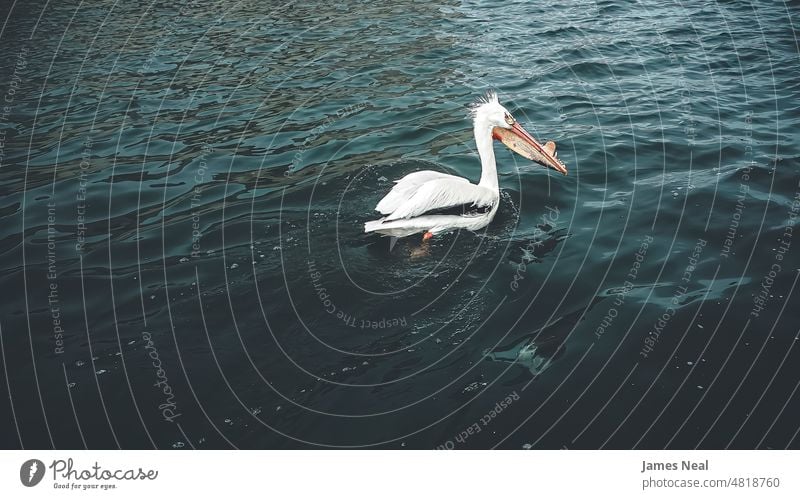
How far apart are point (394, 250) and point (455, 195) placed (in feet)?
3.54

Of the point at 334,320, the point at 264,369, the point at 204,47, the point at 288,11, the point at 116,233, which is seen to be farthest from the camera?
the point at 288,11

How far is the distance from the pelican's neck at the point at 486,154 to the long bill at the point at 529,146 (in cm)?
17

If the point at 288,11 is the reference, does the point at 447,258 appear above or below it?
below

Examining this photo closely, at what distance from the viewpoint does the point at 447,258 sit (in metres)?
8.06

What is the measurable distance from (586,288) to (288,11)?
525 inches

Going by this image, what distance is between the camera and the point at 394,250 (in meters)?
8.25

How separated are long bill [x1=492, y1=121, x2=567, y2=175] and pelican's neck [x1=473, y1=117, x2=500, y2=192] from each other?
0.57ft

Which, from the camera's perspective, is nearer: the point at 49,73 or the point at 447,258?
the point at 447,258

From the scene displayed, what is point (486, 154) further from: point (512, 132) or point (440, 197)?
point (440, 197)

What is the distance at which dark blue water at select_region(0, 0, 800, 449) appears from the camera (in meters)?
5.84

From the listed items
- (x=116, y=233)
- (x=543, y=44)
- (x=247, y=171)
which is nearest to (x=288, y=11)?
(x=543, y=44)

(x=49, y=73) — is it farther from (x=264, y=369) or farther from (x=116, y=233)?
(x=264, y=369)
